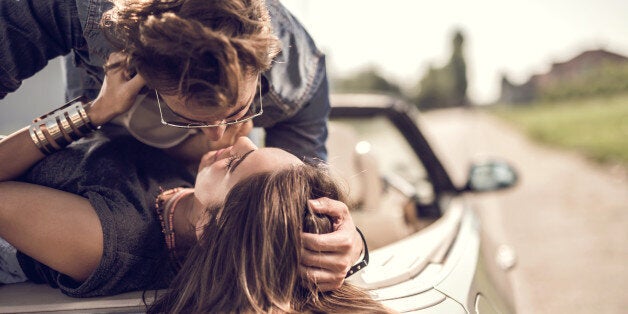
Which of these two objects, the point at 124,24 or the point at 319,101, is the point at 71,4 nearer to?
the point at 124,24

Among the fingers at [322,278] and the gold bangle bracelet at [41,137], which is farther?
the gold bangle bracelet at [41,137]

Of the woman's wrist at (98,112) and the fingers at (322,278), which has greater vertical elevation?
the woman's wrist at (98,112)

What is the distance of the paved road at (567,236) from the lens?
482 centimetres

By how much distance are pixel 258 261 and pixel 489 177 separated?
79.9 inches

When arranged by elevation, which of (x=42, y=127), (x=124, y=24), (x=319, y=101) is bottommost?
(x=319, y=101)

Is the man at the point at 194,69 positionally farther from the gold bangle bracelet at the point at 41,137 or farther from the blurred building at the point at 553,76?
the blurred building at the point at 553,76

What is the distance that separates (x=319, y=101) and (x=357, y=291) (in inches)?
41.2

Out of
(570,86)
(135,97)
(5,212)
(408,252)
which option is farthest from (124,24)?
(570,86)

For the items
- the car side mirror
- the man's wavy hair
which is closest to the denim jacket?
the man's wavy hair

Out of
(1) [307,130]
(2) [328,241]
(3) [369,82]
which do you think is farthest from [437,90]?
(2) [328,241]

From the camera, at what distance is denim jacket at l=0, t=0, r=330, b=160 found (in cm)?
177

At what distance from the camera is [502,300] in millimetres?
1969

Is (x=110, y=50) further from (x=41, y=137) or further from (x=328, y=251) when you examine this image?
(x=328, y=251)

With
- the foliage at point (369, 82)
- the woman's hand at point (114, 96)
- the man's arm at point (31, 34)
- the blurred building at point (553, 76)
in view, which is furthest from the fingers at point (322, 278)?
the blurred building at point (553, 76)
